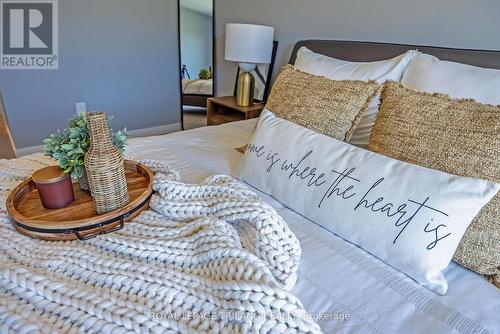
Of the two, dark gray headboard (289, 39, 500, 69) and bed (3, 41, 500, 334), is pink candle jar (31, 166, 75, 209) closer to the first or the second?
bed (3, 41, 500, 334)

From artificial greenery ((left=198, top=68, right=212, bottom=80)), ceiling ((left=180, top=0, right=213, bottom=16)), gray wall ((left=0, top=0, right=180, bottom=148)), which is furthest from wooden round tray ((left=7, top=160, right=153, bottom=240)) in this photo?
ceiling ((left=180, top=0, right=213, bottom=16))

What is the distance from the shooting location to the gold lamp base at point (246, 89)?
2.63 meters

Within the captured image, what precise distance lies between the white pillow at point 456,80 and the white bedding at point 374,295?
24.9 inches

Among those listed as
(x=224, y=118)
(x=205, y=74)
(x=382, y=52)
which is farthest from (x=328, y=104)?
(x=205, y=74)

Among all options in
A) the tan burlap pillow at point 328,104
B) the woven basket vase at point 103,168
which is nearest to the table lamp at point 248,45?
the tan burlap pillow at point 328,104

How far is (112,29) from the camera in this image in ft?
10.3

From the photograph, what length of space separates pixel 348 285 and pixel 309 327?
0.23m

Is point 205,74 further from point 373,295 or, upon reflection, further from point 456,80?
point 373,295

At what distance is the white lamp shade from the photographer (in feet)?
7.91

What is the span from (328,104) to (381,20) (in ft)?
3.17

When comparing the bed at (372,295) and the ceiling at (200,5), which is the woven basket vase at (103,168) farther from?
the ceiling at (200,5)

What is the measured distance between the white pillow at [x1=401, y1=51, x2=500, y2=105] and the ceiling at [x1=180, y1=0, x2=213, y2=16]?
7.96ft

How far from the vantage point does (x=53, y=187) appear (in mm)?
979

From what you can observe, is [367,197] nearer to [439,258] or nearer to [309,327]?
[439,258]
